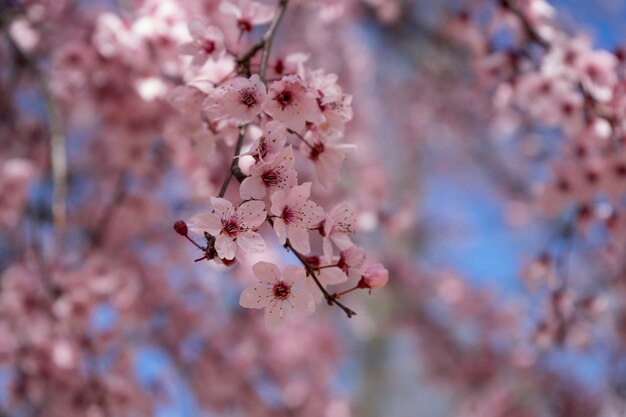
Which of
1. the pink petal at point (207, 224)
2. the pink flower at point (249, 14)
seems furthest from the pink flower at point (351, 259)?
the pink flower at point (249, 14)

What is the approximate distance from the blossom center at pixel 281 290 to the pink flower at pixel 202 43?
49 centimetres

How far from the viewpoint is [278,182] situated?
0.83 m

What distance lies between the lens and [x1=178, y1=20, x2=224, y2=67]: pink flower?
1086mm

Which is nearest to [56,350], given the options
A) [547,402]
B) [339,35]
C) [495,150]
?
[547,402]

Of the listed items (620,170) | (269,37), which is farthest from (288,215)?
(620,170)

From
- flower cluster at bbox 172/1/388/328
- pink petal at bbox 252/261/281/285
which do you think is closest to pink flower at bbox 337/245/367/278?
flower cluster at bbox 172/1/388/328

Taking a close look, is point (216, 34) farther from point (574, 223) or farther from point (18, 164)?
point (18, 164)

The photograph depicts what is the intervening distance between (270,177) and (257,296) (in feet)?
0.63

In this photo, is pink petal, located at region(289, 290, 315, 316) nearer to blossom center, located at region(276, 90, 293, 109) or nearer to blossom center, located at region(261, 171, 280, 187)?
blossom center, located at region(261, 171, 280, 187)

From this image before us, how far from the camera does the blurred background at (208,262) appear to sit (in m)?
1.99

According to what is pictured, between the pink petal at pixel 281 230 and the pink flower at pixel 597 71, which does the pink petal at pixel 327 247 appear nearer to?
the pink petal at pixel 281 230

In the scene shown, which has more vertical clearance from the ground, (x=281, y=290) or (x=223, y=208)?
(x=223, y=208)

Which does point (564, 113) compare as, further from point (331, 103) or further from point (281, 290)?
point (281, 290)

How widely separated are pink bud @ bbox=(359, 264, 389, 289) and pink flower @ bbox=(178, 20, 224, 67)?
53 centimetres
